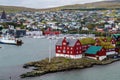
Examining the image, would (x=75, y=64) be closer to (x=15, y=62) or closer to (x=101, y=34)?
(x=15, y=62)

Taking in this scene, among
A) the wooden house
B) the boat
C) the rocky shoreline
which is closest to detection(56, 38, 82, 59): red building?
the rocky shoreline

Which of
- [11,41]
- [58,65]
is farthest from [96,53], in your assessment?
[11,41]

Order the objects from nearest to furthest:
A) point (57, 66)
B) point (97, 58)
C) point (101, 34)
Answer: point (57, 66), point (97, 58), point (101, 34)

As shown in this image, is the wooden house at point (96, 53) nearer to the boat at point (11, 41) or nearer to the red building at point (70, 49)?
the red building at point (70, 49)

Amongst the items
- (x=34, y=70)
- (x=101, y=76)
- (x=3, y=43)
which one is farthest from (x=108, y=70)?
(x=3, y=43)

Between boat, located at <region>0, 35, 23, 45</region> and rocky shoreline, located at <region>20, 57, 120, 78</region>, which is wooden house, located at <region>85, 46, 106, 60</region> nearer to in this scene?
rocky shoreline, located at <region>20, 57, 120, 78</region>

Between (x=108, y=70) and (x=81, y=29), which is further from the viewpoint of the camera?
(x=81, y=29)
